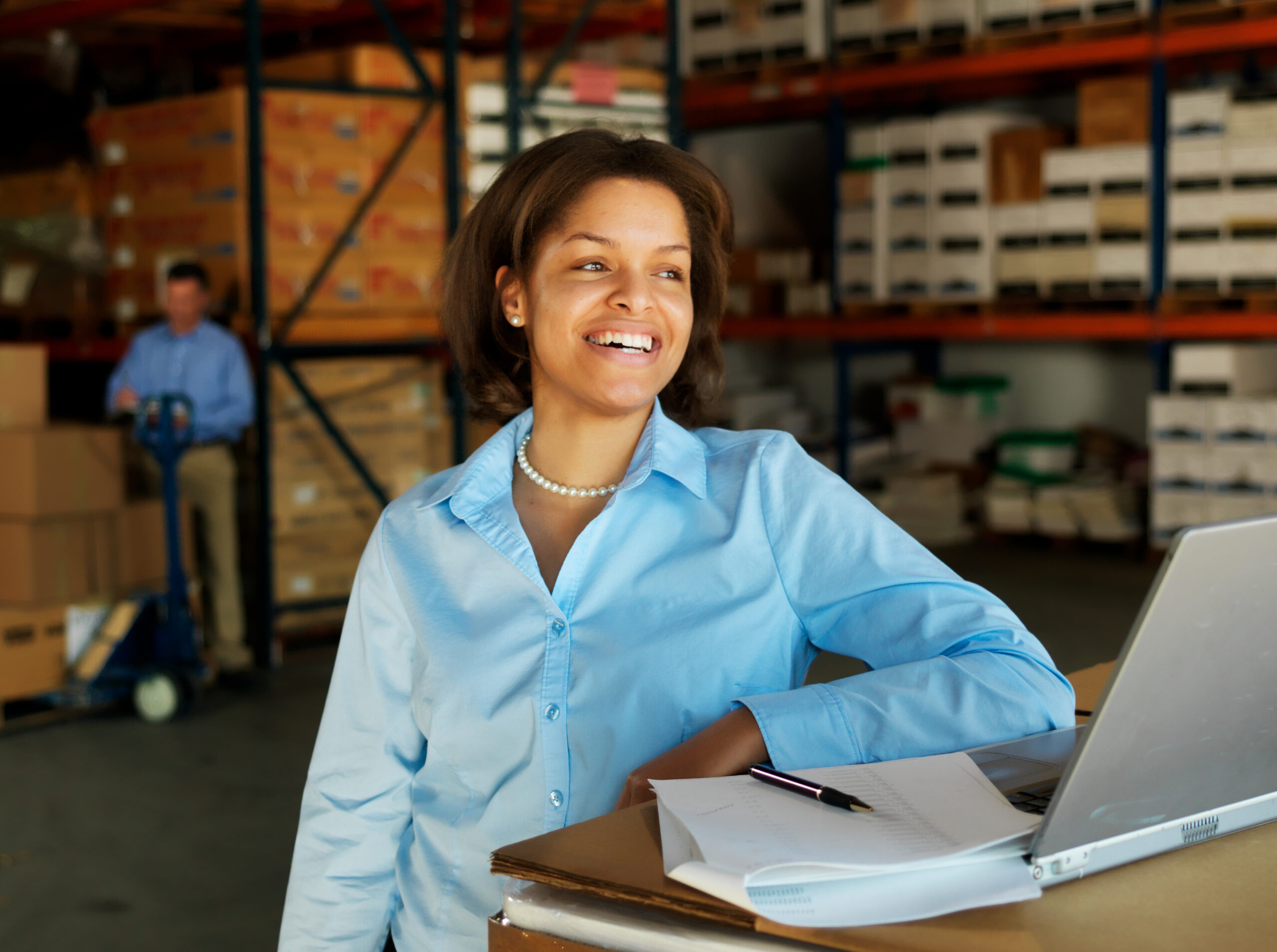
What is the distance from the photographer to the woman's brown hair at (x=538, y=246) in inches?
66.0

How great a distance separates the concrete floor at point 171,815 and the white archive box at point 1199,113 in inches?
105

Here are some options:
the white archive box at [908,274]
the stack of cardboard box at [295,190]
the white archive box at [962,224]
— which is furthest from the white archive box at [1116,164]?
→ the stack of cardboard box at [295,190]

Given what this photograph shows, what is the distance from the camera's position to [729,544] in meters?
1.54

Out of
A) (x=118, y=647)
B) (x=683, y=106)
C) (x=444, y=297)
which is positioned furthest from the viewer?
(x=683, y=106)

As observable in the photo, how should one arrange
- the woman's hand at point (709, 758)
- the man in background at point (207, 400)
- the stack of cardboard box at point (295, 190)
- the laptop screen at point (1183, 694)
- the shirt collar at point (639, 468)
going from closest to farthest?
1. the laptop screen at point (1183, 694)
2. the woman's hand at point (709, 758)
3. the shirt collar at point (639, 468)
4. the man in background at point (207, 400)
5. the stack of cardboard box at point (295, 190)

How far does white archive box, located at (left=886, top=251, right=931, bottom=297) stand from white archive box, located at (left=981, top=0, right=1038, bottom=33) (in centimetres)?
141

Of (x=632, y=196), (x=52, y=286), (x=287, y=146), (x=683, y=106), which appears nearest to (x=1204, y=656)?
(x=632, y=196)

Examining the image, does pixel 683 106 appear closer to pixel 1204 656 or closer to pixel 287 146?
pixel 287 146

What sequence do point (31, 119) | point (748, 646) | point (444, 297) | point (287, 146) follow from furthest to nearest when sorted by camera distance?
point (31, 119) < point (287, 146) < point (444, 297) < point (748, 646)

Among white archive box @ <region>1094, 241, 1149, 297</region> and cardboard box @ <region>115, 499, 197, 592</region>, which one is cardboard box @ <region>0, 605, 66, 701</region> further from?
white archive box @ <region>1094, 241, 1149, 297</region>

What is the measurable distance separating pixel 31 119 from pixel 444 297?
7.46 metres

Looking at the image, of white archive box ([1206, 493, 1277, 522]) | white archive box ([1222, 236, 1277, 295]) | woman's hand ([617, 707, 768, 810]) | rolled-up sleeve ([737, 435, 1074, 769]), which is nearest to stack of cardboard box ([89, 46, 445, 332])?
white archive box ([1222, 236, 1277, 295])

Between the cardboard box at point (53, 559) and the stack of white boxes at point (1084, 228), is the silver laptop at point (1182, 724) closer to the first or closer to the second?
the cardboard box at point (53, 559)

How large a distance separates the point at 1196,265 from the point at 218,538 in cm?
540
